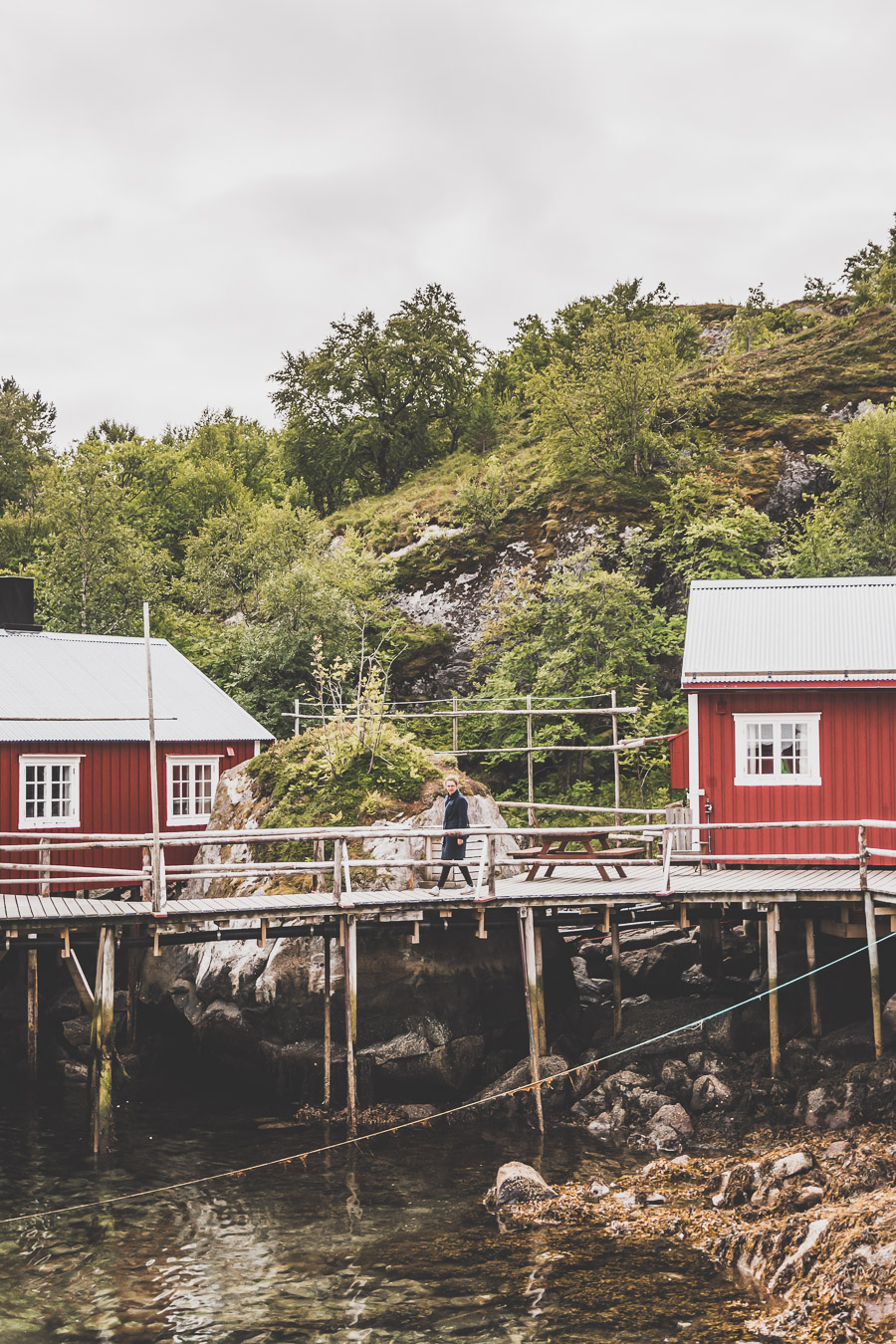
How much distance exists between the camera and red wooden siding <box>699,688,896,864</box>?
776 inches

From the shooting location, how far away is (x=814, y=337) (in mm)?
52406

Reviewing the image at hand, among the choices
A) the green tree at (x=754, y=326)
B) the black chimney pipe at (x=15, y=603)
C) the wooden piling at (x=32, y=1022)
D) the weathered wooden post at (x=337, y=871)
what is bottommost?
the wooden piling at (x=32, y=1022)

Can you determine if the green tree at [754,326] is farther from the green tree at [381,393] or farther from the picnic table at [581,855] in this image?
the picnic table at [581,855]

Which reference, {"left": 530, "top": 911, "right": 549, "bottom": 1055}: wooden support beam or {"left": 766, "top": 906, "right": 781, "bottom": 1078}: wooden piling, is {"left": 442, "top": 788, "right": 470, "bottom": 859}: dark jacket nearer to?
{"left": 530, "top": 911, "right": 549, "bottom": 1055}: wooden support beam

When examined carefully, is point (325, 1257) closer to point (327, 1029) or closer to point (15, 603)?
point (327, 1029)

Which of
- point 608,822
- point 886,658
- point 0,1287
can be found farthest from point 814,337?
point 0,1287

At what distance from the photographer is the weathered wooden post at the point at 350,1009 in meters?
17.3

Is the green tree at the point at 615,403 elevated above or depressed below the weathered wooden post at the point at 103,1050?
above

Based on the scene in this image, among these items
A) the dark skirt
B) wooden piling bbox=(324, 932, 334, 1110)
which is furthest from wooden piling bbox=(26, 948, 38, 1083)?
the dark skirt

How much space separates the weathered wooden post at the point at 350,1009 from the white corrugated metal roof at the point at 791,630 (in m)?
6.88

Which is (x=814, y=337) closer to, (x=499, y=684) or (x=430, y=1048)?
(x=499, y=684)

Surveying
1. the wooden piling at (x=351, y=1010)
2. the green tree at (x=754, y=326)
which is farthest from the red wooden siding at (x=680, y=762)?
the green tree at (x=754, y=326)

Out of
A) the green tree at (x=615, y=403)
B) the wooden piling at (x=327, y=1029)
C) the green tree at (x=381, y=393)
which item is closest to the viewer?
the wooden piling at (x=327, y=1029)

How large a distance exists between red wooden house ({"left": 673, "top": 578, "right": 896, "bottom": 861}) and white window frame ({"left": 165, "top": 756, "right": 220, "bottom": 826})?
10709 mm
